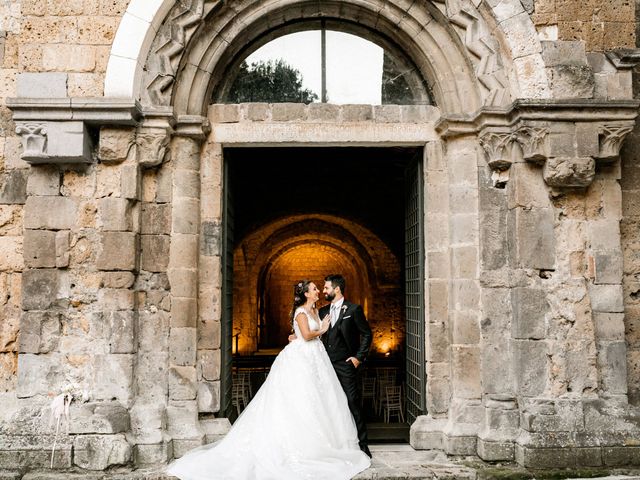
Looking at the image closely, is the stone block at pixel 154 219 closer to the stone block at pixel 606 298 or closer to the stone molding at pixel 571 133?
the stone molding at pixel 571 133

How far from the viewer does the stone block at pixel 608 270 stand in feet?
16.9

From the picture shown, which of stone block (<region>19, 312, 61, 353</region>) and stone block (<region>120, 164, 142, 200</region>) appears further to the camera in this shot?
stone block (<region>120, 164, 142, 200</region>)

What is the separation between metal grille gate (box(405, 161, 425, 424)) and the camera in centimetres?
582

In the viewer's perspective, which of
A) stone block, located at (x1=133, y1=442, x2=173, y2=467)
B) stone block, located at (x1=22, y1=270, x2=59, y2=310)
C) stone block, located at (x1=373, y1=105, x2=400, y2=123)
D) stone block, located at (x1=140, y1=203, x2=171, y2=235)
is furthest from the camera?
stone block, located at (x1=373, y1=105, x2=400, y2=123)

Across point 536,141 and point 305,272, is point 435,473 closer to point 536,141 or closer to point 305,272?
point 536,141

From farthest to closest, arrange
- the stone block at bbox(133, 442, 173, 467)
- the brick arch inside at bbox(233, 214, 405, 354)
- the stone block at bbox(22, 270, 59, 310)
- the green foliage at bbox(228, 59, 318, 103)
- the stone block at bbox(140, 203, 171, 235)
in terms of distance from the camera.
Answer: the brick arch inside at bbox(233, 214, 405, 354) < the green foliage at bbox(228, 59, 318, 103) < the stone block at bbox(140, 203, 171, 235) < the stone block at bbox(22, 270, 59, 310) < the stone block at bbox(133, 442, 173, 467)

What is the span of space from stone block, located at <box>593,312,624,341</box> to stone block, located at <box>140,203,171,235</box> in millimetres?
3969

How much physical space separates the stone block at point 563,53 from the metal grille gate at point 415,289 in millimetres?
1533

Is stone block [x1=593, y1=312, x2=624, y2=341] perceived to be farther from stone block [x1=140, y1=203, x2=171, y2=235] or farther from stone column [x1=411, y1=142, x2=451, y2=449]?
stone block [x1=140, y1=203, x2=171, y2=235]

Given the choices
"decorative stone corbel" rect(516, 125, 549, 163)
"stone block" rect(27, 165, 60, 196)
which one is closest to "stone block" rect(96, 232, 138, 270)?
"stone block" rect(27, 165, 60, 196)

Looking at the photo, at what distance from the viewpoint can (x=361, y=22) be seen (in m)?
5.96

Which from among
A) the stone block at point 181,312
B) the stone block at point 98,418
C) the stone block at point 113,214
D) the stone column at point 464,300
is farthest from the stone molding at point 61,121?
the stone column at point 464,300

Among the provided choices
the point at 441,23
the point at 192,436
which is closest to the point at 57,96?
the point at 192,436

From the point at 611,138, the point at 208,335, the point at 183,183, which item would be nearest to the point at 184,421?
the point at 208,335
